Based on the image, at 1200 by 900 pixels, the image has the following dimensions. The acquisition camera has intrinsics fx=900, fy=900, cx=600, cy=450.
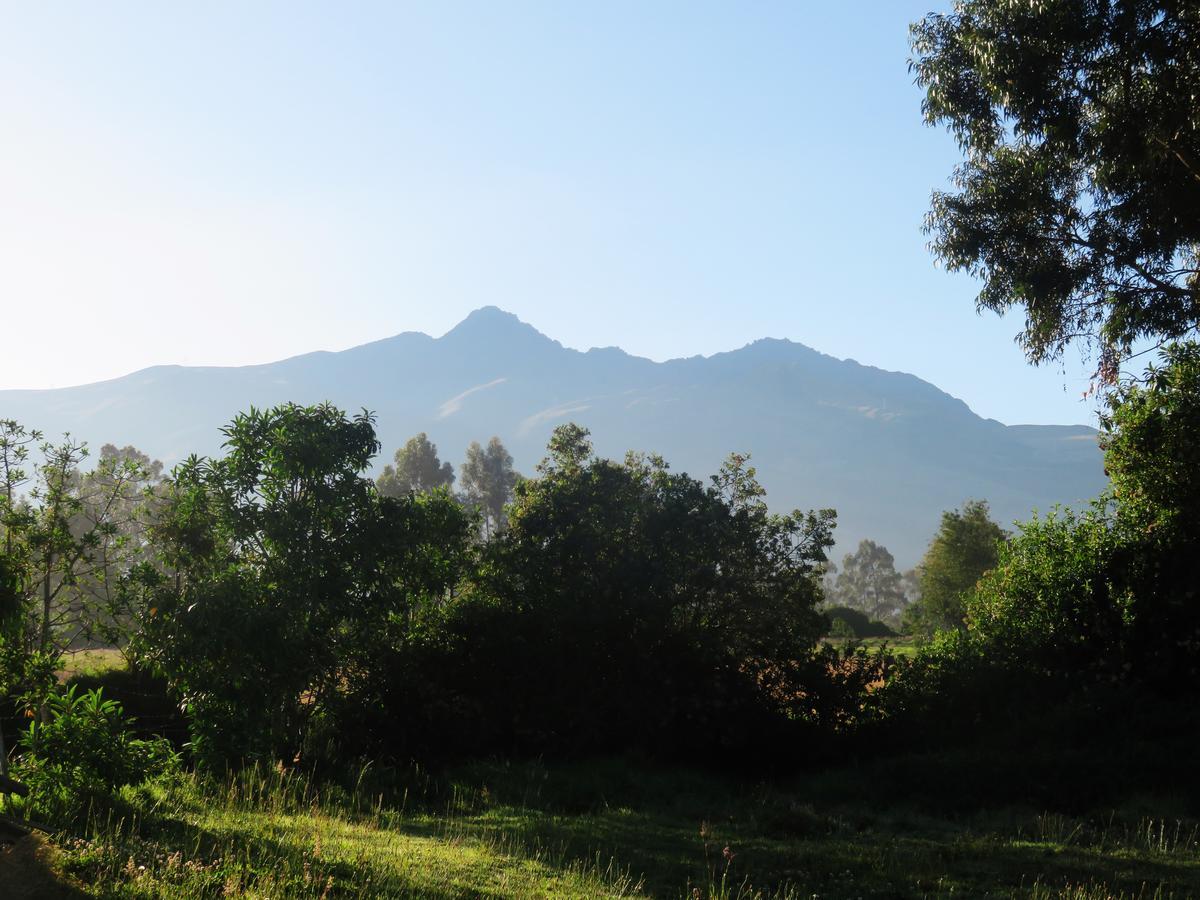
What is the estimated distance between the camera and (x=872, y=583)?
127m

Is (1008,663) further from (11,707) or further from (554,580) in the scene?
(11,707)

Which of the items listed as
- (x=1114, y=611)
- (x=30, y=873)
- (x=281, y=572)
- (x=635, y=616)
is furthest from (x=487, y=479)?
(x=30, y=873)

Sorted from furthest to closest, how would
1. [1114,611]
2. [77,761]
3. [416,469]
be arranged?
[416,469] → [1114,611] → [77,761]

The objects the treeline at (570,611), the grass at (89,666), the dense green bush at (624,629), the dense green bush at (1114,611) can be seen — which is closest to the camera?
the treeline at (570,611)

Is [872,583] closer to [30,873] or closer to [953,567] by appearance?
[953,567]

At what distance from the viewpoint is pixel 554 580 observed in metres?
20.2

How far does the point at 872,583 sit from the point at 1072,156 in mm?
113813

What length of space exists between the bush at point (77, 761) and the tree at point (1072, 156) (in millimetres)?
19323

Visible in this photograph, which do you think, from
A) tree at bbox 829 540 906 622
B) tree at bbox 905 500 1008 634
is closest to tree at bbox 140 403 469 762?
tree at bbox 905 500 1008 634

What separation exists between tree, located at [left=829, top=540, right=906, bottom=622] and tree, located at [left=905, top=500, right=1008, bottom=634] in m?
75.0

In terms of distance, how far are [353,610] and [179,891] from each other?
10148mm

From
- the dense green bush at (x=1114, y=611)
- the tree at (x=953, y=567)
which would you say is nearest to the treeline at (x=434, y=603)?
the dense green bush at (x=1114, y=611)

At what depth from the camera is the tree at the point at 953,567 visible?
4688 cm

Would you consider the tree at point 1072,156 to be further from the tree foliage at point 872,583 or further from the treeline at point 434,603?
the tree foliage at point 872,583
